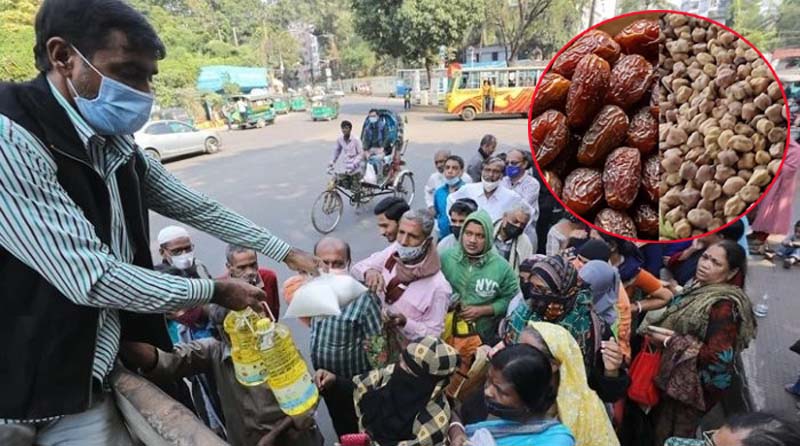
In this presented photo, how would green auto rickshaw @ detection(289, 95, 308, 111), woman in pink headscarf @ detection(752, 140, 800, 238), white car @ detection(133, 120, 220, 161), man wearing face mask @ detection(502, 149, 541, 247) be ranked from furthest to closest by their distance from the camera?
green auto rickshaw @ detection(289, 95, 308, 111), white car @ detection(133, 120, 220, 161), woman in pink headscarf @ detection(752, 140, 800, 238), man wearing face mask @ detection(502, 149, 541, 247)

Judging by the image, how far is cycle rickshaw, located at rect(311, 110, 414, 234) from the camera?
23.0 feet

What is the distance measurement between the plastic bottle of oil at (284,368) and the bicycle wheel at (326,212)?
544cm

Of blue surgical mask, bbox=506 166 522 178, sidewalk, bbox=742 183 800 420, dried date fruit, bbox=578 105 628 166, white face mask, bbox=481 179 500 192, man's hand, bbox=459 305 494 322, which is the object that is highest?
dried date fruit, bbox=578 105 628 166

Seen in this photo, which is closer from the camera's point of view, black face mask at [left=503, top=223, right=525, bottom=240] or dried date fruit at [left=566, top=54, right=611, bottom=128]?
dried date fruit at [left=566, top=54, right=611, bottom=128]

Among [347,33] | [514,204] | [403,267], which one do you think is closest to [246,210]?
[514,204]

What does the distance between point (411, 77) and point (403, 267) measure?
1144 inches

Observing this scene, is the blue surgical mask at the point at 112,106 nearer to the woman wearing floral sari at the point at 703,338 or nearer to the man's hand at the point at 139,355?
the man's hand at the point at 139,355

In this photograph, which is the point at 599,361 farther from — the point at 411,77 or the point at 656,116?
the point at 411,77

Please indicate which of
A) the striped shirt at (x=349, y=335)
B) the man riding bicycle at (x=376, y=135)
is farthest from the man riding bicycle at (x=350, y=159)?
the striped shirt at (x=349, y=335)

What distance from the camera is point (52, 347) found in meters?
1.10

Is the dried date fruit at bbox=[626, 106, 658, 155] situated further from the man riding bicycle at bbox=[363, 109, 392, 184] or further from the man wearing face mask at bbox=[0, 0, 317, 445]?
the man riding bicycle at bbox=[363, 109, 392, 184]

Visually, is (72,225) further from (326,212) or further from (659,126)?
(326,212)

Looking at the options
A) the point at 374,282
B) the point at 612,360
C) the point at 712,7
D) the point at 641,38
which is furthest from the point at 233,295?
the point at 712,7

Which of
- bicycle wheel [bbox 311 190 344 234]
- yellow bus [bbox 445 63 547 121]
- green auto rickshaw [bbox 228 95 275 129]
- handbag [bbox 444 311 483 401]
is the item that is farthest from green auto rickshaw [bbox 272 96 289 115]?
handbag [bbox 444 311 483 401]
